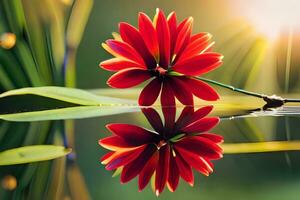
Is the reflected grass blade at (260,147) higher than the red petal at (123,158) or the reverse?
higher

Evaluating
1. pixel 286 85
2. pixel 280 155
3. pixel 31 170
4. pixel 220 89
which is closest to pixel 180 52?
pixel 220 89

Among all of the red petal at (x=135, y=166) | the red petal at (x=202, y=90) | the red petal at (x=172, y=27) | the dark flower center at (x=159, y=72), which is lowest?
the red petal at (x=135, y=166)

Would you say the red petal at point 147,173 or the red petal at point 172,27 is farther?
the red petal at point 172,27

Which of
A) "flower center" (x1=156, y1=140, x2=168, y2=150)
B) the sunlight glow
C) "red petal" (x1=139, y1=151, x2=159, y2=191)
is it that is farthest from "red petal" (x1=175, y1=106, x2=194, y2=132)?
the sunlight glow

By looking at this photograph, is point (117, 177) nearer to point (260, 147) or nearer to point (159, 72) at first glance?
point (260, 147)

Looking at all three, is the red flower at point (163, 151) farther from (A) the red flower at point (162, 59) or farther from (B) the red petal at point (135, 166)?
(A) the red flower at point (162, 59)

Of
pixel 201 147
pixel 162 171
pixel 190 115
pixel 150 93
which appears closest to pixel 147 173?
pixel 162 171

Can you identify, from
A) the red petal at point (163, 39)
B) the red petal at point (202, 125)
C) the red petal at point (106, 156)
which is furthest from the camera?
the red petal at point (163, 39)

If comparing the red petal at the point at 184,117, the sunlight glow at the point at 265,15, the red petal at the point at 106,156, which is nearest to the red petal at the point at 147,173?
the red petal at the point at 106,156
